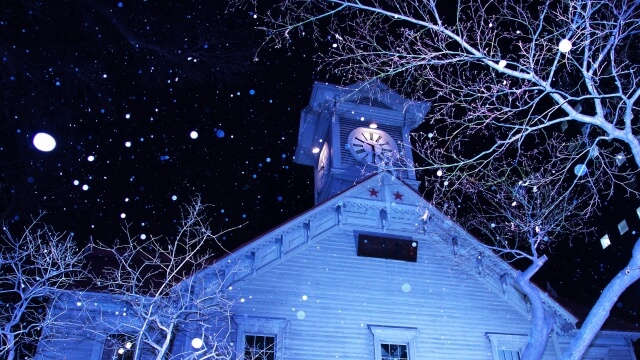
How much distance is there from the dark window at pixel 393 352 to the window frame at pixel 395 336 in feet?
0.29

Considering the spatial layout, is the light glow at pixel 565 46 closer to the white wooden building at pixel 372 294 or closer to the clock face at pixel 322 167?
the white wooden building at pixel 372 294

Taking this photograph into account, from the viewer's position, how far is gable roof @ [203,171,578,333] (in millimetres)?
12453

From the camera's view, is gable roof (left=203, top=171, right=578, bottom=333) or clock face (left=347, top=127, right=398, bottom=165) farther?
clock face (left=347, top=127, right=398, bottom=165)

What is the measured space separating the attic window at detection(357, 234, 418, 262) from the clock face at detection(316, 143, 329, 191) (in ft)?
19.5

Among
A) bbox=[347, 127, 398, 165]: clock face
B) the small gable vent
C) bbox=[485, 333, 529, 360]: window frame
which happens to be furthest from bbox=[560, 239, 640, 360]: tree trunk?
the small gable vent

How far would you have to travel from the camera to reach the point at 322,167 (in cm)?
2027

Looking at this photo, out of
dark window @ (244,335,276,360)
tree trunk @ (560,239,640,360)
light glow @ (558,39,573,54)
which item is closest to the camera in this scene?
light glow @ (558,39,573,54)

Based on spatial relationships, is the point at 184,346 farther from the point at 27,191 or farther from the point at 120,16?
the point at 27,191

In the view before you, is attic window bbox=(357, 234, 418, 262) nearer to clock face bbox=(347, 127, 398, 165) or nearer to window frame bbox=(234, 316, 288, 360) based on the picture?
window frame bbox=(234, 316, 288, 360)

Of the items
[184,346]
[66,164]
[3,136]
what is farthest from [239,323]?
[66,164]

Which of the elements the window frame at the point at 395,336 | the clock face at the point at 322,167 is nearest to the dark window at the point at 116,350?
the window frame at the point at 395,336

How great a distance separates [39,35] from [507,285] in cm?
1481

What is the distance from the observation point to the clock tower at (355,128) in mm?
17391

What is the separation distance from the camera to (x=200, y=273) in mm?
10758
